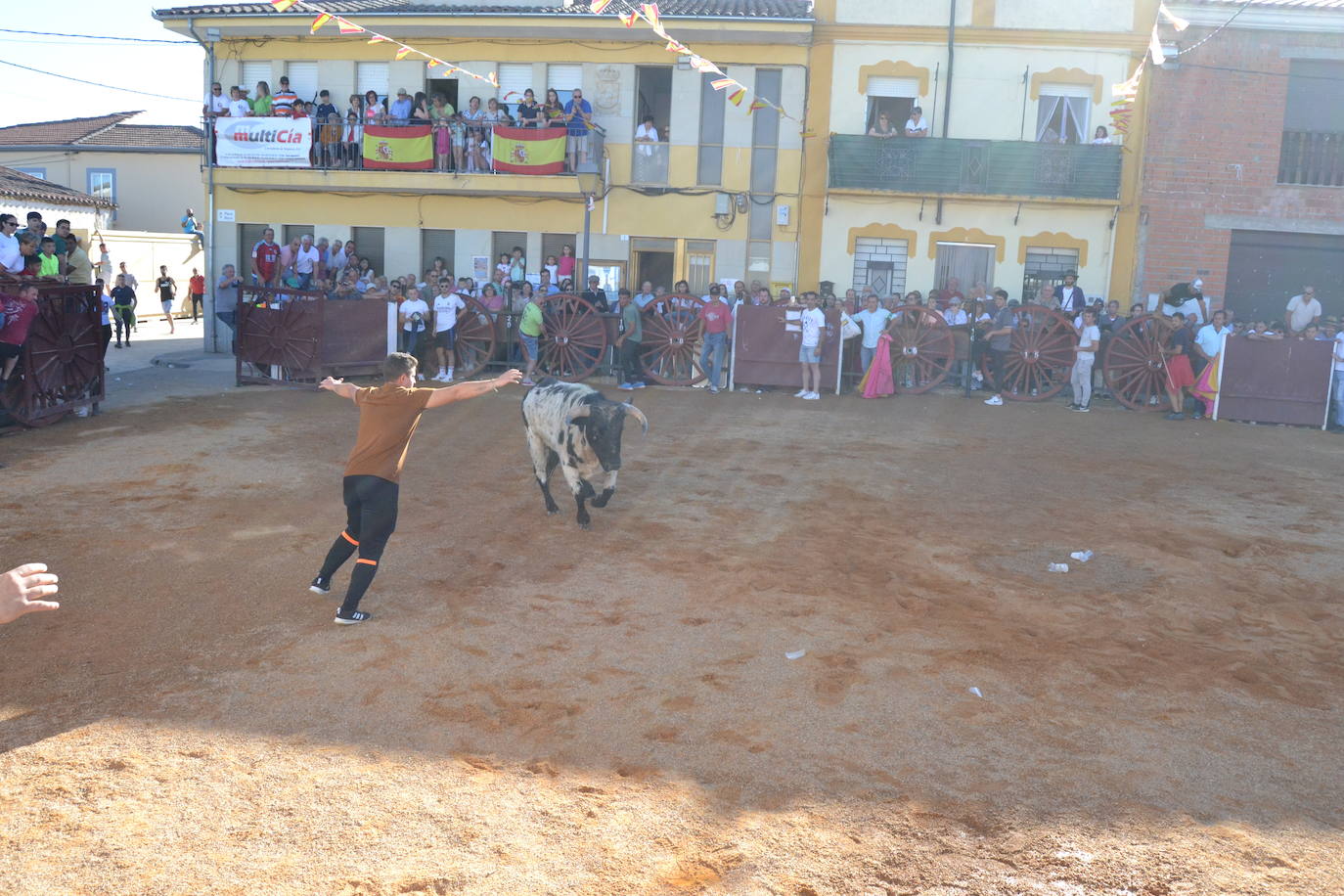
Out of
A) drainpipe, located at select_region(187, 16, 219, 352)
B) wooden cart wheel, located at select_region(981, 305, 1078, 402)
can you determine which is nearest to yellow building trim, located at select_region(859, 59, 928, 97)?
wooden cart wheel, located at select_region(981, 305, 1078, 402)

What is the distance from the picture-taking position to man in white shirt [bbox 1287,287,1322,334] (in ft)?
60.0

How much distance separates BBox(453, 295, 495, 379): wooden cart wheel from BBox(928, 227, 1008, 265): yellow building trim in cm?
831

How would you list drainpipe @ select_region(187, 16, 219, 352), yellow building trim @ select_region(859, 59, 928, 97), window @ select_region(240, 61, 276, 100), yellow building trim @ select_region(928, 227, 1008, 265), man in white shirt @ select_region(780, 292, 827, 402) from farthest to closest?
window @ select_region(240, 61, 276, 100) < drainpipe @ select_region(187, 16, 219, 352) < yellow building trim @ select_region(928, 227, 1008, 265) < yellow building trim @ select_region(859, 59, 928, 97) < man in white shirt @ select_region(780, 292, 827, 402)

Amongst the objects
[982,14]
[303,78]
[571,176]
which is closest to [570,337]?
[571,176]

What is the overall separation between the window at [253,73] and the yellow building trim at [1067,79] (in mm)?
14714

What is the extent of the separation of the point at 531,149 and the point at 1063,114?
9681 mm

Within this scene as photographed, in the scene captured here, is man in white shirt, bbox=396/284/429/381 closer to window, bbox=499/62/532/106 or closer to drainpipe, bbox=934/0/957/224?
window, bbox=499/62/532/106

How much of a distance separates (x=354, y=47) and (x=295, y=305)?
311 inches

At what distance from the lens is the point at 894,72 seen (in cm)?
2075

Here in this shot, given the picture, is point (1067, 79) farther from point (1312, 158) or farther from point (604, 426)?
point (604, 426)

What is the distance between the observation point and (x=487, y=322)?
60.4 feet

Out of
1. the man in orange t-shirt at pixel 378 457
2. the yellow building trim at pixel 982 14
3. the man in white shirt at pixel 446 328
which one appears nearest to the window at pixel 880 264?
the yellow building trim at pixel 982 14

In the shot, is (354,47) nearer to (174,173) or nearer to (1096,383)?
(1096,383)

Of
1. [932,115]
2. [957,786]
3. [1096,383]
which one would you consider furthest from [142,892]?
→ [932,115]
